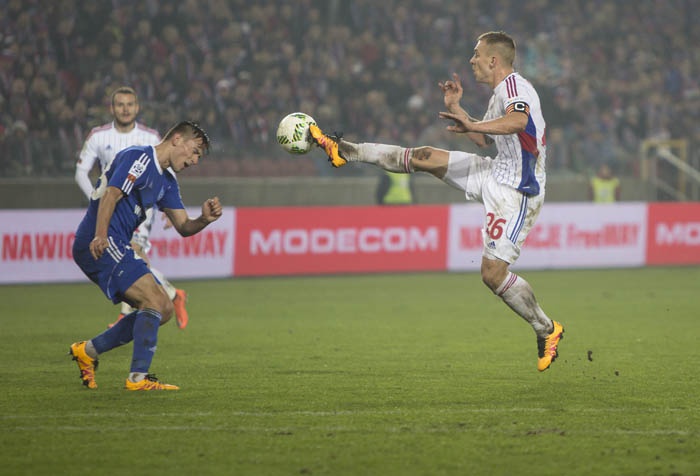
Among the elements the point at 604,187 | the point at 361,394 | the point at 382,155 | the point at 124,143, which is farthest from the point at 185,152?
the point at 604,187

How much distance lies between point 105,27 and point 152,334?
12.6 metres

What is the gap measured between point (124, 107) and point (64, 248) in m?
5.56

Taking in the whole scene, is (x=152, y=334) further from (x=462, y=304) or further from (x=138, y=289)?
(x=462, y=304)

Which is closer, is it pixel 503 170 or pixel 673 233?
pixel 503 170

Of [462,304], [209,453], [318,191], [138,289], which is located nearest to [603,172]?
[318,191]

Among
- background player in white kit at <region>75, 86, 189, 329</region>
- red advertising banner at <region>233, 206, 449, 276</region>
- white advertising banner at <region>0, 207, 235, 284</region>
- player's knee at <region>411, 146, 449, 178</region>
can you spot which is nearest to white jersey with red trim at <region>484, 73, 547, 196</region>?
player's knee at <region>411, 146, 449, 178</region>

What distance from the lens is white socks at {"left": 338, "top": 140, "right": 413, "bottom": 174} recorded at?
783 cm

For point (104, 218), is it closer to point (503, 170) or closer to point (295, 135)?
point (295, 135)

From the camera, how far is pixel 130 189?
274 inches

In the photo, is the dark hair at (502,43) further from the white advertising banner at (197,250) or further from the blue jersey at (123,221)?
the white advertising banner at (197,250)

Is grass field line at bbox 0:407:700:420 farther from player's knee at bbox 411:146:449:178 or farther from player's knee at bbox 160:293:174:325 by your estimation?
player's knee at bbox 411:146:449:178

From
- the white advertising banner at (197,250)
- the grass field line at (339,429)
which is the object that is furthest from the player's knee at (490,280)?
the white advertising banner at (197,250)

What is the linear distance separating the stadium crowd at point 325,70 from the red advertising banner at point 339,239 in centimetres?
260

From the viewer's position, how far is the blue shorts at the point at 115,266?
7035mm
